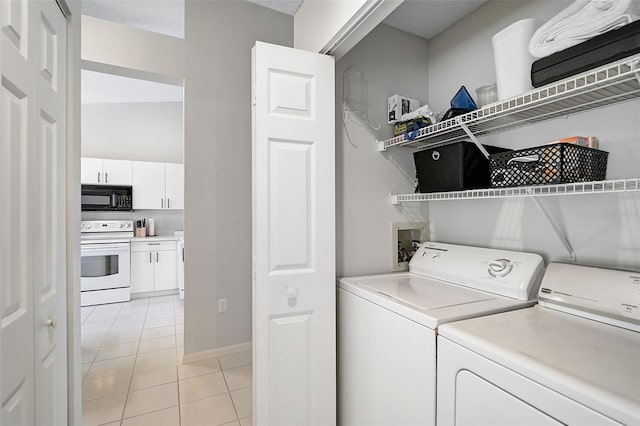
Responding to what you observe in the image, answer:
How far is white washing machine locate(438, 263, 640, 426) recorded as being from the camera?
70cm

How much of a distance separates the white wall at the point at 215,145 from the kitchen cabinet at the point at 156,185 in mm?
2747

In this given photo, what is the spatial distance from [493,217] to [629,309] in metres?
0.75

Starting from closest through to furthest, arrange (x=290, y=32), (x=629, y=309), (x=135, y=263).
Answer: (x=629, y=309) → (x=290, y=32) → (x=135, y=263)

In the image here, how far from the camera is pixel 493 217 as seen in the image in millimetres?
1674

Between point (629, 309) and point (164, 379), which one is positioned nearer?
point (629, 309)

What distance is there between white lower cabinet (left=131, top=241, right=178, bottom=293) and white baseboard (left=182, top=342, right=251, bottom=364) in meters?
2.62

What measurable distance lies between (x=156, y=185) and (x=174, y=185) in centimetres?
27

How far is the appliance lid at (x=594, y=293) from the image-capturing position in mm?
998

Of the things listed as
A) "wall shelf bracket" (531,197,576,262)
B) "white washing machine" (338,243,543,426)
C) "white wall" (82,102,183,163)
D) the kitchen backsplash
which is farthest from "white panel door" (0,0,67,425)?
"white wall" (82,102,183,163)

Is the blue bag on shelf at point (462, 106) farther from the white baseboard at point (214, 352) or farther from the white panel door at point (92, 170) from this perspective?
the white panel door at point (92, 170)

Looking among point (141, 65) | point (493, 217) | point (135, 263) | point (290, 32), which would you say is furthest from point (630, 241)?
point (135, 263)

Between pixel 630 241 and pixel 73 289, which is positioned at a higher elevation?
pixel 630 241

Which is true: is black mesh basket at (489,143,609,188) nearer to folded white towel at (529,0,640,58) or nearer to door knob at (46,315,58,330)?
folded white towel at (529,0,640,58)

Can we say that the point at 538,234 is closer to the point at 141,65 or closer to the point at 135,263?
the point at 141,65
